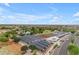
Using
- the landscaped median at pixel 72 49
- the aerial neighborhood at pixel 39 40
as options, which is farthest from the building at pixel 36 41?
the landscaped median at pixel 72 49

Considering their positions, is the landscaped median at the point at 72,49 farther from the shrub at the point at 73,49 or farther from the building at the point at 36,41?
the building at the point at 36,41

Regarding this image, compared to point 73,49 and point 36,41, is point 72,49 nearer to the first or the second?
point 73,49

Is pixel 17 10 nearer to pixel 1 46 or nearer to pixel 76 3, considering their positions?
pixel 1 46

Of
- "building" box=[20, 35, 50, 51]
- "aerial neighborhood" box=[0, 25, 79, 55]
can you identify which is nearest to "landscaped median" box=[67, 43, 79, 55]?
"aerial neighborhood" box=[0, 25, 79, 55]

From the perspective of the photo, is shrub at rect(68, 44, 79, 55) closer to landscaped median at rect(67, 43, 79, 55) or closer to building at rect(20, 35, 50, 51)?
landscaped median at rect(67, 43, 79, 55)

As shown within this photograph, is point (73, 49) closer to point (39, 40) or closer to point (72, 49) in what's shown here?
point (72, 49)

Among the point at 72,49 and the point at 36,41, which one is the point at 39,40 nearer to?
the point at 36,41

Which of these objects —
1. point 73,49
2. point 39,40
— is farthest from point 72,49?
point 39,40

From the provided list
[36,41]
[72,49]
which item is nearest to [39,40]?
A: [36,41]

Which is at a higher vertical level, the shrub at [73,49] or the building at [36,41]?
the building at [36,41]
